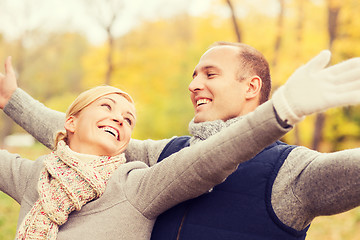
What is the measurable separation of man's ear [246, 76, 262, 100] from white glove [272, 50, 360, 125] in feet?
2.54

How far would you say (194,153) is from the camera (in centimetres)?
169

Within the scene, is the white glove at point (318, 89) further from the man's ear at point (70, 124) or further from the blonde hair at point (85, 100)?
the man's ear at point (70, 124)

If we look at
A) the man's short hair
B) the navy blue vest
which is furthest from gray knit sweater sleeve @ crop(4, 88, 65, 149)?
the man's short hair

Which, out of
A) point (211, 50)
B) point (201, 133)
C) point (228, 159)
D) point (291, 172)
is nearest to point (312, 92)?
point (228, 159)

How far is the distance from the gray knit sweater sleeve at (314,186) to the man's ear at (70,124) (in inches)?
46.4

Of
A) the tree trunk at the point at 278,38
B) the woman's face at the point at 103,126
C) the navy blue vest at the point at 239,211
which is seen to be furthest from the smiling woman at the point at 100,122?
the tree trunk at the point at 278,38

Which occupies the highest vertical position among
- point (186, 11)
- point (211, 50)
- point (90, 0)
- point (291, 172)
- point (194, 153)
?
point (211, 50)

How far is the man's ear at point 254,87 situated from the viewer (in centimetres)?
224

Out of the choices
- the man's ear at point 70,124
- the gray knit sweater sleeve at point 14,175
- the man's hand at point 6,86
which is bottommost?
the gray knit sweater sleeve at point 14,175

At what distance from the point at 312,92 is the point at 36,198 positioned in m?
1.56

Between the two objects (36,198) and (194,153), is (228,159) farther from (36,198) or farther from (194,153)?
(36,198)

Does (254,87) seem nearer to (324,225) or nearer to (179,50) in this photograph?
(324,225)

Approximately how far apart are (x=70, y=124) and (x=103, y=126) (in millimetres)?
241

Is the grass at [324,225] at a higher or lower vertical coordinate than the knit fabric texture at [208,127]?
lower
